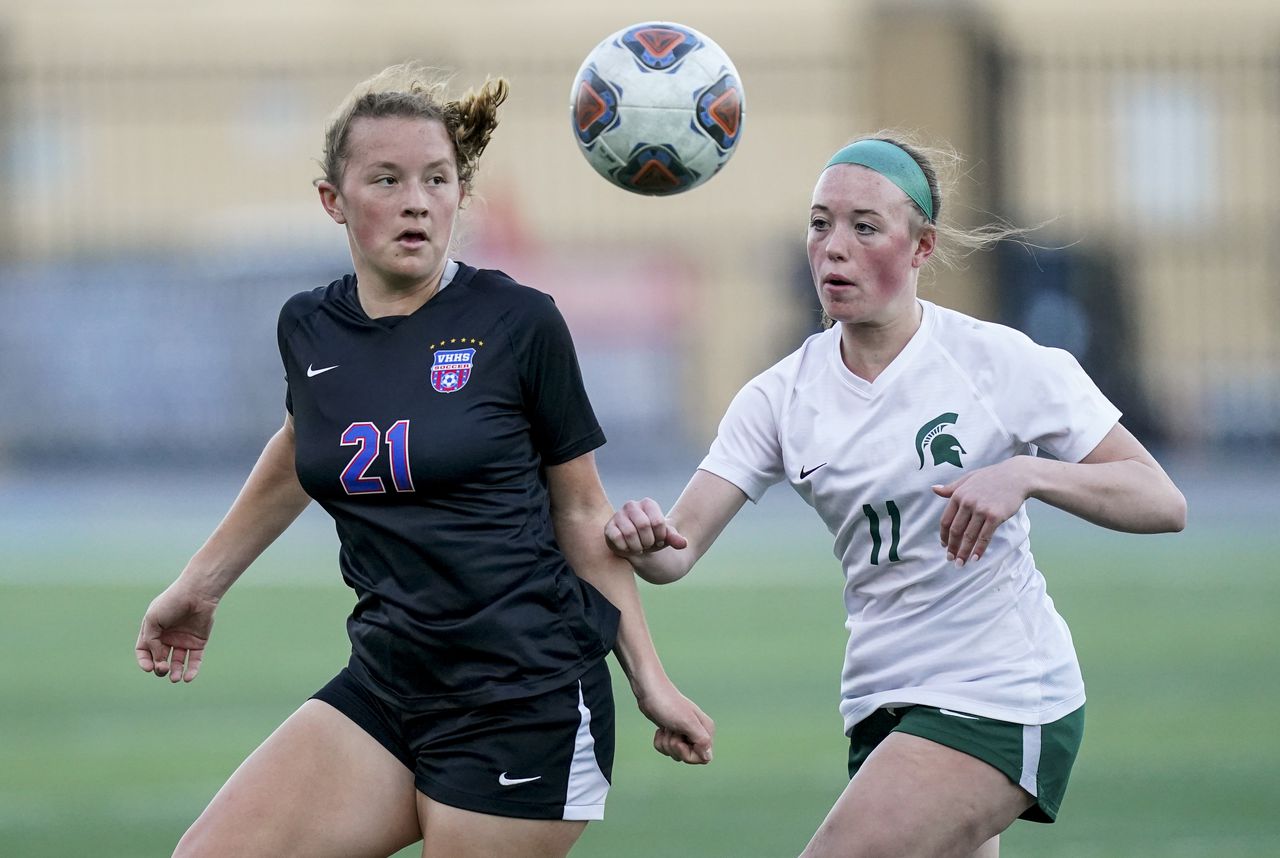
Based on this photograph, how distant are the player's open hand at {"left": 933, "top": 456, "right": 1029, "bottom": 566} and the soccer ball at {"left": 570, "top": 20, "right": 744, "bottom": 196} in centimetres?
131

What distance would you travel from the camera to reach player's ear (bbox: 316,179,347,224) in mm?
4406

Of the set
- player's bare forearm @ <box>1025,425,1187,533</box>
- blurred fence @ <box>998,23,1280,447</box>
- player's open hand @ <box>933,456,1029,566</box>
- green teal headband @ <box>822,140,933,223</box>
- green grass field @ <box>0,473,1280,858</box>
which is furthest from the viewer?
blurred fence @ <box>998,23,1280,447</box>

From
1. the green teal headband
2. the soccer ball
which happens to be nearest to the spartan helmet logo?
the green teal headband

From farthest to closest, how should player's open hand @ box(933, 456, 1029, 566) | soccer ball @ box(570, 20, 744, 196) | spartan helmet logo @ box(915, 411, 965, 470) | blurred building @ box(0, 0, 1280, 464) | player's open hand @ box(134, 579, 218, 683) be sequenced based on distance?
blurred building @ box(0, 0, 1280, 464), soccer ball @ box(570, 20, 744, 196), player's open hand @ box(134, 579, 218, 683), spartan helmet logo @ box(915, 411, 965, 470), player's open hand @ box(933, 456, 1029, 566)

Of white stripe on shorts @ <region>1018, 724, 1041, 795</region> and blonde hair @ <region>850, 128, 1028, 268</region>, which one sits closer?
white stripe on shorts @ <region>1018, 724, 1041, 795</region>

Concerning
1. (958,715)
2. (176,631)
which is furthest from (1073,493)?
(176,631)

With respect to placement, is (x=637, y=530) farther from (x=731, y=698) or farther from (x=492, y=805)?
(x=731, y=698)

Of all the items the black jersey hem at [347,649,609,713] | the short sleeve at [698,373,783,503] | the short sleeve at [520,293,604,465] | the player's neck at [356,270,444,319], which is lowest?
the black jersey hem at [347,649,609,713]

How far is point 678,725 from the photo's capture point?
4344 millimetres

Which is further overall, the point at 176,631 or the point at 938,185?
the point at 176,631

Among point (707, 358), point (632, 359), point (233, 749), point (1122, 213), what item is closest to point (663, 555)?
point (233, 749)

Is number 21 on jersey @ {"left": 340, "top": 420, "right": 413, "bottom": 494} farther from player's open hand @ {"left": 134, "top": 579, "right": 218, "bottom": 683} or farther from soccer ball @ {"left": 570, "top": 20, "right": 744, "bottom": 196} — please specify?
soccer ball @ {"left": 570, "top": 20, "right": 744, "bottom": 196}

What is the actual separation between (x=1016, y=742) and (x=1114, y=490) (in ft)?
1.94

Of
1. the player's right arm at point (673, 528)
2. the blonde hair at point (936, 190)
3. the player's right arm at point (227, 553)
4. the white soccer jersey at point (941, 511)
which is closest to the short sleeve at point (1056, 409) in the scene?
the white soccer jersey at point (941, 511)
